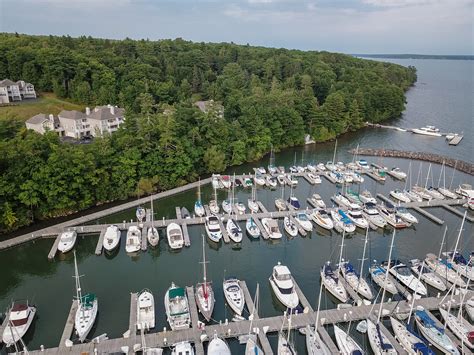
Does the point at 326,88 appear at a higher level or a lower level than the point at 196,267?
higher

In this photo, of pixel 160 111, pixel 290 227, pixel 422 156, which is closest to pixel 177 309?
pixel 290 227

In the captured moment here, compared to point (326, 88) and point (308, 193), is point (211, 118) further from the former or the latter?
point (326, 88)

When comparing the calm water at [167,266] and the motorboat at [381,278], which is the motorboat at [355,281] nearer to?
the motorboat at [381,278]

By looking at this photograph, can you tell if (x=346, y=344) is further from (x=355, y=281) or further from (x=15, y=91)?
(x=15, y=91)

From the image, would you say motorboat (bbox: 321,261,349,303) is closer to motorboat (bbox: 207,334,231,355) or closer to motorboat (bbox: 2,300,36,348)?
motorboat (bbox: 207,334,231,355)

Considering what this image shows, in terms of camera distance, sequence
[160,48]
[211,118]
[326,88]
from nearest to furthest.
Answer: [211,118], [326,88], [160,48]

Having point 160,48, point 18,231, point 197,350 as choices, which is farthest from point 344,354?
point 160,48
